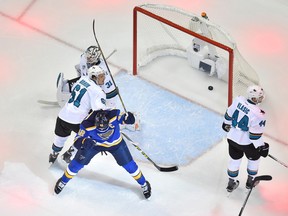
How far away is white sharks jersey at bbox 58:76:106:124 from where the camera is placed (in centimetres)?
633

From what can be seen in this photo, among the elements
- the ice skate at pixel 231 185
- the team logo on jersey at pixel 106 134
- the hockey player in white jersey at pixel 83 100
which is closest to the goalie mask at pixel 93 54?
the hockey player in white jersey at pixel 83 100

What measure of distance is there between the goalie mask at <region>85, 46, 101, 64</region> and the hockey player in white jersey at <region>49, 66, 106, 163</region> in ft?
0.76

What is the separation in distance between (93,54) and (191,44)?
1.40 meters

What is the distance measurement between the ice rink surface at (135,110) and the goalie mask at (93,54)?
82 cm

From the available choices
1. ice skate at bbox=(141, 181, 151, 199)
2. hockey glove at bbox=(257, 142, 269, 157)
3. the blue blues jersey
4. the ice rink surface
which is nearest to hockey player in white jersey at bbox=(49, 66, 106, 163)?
the blue blues jersey

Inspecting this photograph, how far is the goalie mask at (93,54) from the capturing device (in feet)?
21.7

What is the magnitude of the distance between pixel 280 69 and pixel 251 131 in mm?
1776

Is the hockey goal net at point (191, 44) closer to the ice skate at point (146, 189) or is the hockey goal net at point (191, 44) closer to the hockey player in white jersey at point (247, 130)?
the hockey player in white jersey at point (247, 130)

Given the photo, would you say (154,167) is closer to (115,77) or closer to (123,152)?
(123,152)

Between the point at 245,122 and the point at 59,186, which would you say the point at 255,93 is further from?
the point at 59,186

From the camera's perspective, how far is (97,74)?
249 inches

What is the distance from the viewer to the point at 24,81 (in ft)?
25.4

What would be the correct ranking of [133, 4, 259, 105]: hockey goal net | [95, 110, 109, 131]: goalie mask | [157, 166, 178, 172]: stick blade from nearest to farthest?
[95, 110, 109, 131]: goalie mask
[157, 166, 178, 172]: stick blade
[133, 4, 259, 105]: hockey goal net

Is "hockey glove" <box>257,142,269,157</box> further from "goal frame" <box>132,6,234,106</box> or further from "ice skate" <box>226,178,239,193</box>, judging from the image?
"goal frame" <box>132,6,234,106</box>
